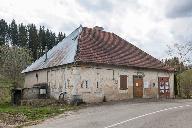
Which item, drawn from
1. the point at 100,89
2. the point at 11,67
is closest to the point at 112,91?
the point at 100,89

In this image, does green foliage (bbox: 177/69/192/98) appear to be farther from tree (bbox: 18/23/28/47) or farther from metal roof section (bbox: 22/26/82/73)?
tree (bbox: 18/23/28/47)

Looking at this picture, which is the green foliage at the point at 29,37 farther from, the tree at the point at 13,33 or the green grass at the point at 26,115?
the green grass at the point at 26,115

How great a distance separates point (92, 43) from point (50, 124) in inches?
540

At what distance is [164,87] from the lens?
3331 centimetres

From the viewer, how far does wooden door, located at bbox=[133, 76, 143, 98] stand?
30062 millimetres

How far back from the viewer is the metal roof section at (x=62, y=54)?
88.9 ft

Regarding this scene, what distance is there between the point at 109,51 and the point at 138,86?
4083 mm

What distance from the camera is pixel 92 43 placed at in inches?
1148

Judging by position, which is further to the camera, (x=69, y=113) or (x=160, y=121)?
(x=69, y=113)

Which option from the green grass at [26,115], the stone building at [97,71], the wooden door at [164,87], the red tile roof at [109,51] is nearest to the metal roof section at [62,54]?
the stone building at [97,71]

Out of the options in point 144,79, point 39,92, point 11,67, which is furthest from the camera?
point 11,67

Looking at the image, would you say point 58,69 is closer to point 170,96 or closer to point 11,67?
point 170,96

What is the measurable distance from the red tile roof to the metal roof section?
479 millimetres

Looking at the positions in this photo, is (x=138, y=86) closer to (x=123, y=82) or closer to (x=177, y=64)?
(x=123, y=82)
